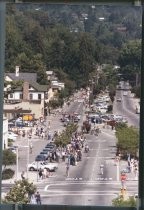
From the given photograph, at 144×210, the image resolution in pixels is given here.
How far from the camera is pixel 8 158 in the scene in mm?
1221

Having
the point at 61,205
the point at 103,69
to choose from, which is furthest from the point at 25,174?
the point at 103,69

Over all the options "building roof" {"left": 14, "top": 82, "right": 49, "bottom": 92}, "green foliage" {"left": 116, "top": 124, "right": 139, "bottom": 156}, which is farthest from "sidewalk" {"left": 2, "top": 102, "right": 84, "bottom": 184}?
"green foliage" {"left": 116, "top": 124, "right": 139, "bottom": 156}

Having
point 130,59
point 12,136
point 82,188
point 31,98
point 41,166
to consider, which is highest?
point 130,59

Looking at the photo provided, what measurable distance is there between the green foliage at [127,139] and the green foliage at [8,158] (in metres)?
0.40

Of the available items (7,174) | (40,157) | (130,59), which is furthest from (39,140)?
(130,59)

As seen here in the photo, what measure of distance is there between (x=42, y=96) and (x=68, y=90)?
0.37 feet

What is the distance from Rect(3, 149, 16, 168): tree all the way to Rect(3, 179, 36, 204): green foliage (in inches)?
3.4

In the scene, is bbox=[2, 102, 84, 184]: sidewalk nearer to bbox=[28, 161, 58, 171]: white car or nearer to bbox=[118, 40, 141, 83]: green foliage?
bbox=[28, 161, 58, 171]: white car

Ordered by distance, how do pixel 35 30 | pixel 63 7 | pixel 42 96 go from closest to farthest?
pixel 63 7 → pixel 42 96 → pixel 35 30

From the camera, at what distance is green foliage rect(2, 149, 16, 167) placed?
1.18m

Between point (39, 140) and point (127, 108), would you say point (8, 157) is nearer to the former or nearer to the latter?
point (39, 140)

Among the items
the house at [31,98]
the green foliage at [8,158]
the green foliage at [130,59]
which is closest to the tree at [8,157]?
the green foliage at [8,158]

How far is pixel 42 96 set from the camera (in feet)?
4.14

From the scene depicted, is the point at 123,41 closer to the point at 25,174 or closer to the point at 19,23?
the point at 19,23
